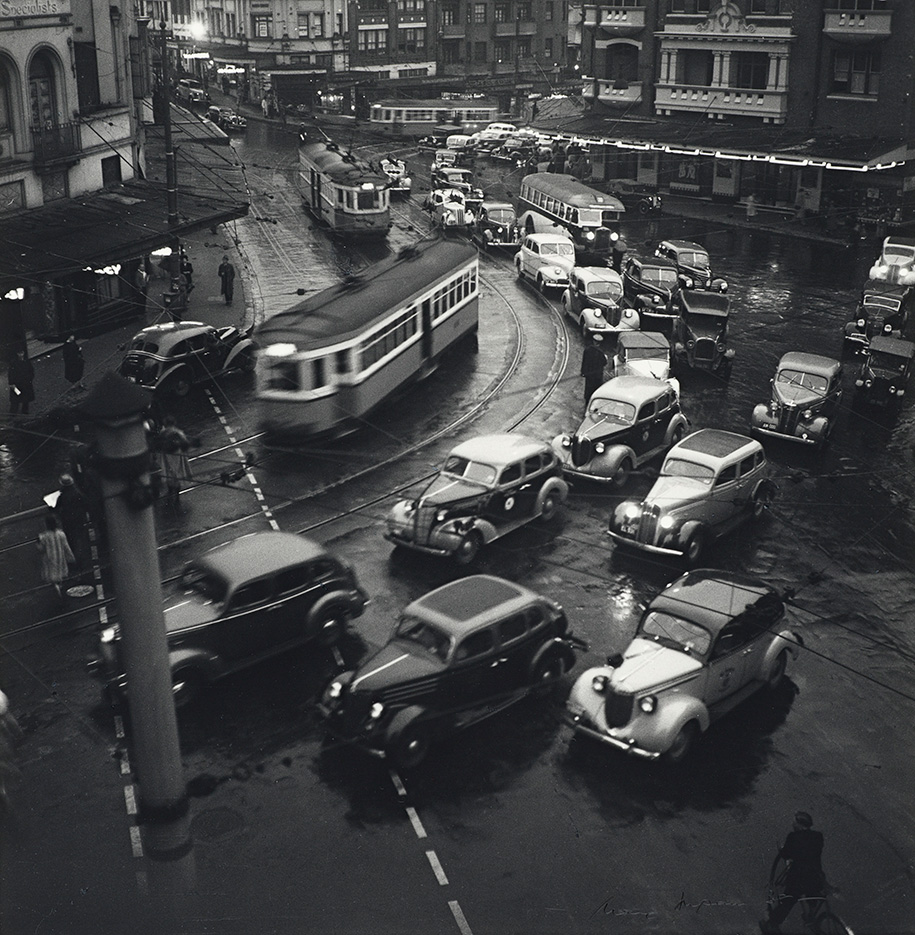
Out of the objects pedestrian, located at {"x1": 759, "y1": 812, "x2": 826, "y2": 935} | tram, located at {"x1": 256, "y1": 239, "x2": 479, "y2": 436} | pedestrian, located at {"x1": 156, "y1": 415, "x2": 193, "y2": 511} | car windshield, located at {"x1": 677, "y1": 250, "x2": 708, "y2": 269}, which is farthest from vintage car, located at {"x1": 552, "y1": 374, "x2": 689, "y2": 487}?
car windshield, located at {"x1": 677, "y1": 250, "x2": 708, "y2": 269}

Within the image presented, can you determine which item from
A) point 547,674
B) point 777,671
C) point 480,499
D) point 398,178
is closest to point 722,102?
point 398,178

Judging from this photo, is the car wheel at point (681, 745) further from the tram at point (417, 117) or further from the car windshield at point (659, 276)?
the tram at point (417, 117)

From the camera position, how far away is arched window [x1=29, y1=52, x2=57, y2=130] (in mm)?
34406

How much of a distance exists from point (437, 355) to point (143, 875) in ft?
73.7

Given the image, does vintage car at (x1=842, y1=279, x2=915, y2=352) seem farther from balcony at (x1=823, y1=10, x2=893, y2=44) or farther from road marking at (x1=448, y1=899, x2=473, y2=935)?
road marking at (x1=448, y1=899, x2=473, y2=935)

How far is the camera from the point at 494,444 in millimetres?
23484

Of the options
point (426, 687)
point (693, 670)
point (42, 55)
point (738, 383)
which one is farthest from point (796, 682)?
point (42, 55)

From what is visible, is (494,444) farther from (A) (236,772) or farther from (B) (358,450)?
(A) (236,772)

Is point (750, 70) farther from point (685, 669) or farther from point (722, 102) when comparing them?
point (685, 669)

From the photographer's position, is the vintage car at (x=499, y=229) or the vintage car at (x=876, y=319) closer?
the vintage car at (x=876, y=319)

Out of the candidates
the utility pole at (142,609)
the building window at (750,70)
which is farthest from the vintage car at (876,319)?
the utility pole at (142,609)

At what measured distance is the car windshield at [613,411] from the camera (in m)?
26.0

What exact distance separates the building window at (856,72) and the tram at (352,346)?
33.1 meters

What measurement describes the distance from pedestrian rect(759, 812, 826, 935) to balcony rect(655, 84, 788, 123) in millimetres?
54990
